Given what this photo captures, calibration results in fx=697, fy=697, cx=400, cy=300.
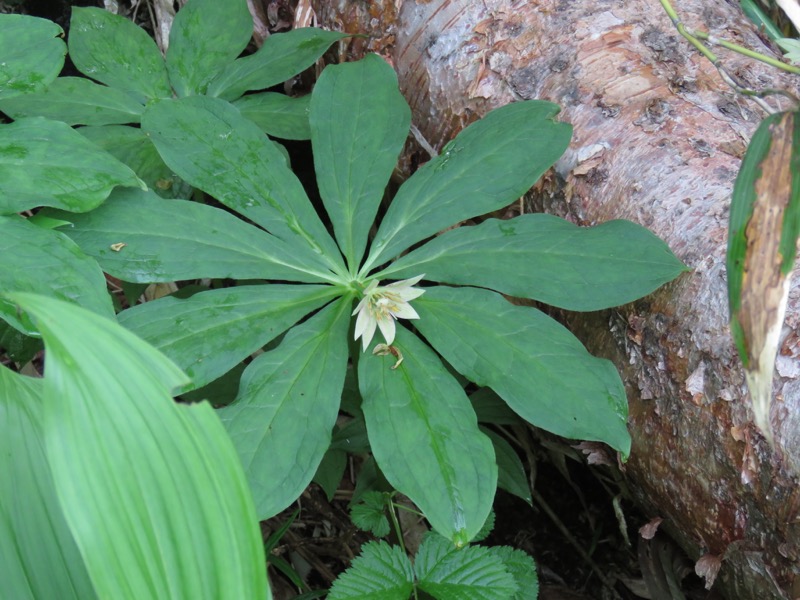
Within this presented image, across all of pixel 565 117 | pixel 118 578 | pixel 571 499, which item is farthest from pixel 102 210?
pixel 571 499

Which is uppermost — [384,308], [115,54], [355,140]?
[115,54]

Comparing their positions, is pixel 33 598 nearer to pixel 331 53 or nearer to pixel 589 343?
pixel 589 343

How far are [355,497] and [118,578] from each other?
0.98 meters

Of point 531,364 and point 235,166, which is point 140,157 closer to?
point 235,166

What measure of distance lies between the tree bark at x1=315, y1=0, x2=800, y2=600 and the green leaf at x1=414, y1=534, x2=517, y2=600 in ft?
1.11

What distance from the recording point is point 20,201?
3.97ft

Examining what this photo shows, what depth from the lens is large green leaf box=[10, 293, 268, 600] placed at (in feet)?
2.22

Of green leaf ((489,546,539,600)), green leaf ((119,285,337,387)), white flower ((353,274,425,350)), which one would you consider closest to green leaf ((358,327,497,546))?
white flower ((353,274,425,350))

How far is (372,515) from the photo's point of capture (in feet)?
4.91

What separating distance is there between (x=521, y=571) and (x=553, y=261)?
662 mm

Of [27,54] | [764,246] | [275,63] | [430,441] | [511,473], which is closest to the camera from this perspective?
[764,246]

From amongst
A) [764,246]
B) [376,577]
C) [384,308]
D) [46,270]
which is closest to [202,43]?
[46,270]

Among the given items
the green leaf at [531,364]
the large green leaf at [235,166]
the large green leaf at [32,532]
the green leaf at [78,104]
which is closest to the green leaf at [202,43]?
the green leaf at [78,104]

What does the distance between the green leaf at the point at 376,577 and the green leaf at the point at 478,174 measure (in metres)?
0.57
